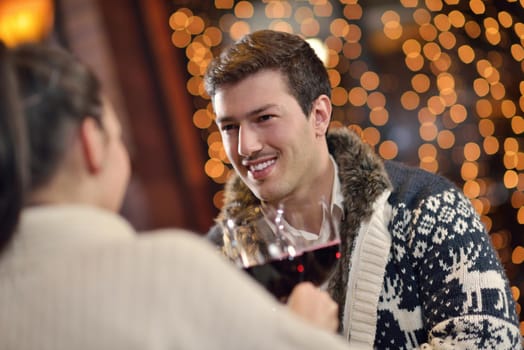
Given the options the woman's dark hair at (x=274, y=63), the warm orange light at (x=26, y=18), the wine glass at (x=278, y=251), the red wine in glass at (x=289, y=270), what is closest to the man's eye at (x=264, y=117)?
the woman's dark hair at (x=274, y=63)

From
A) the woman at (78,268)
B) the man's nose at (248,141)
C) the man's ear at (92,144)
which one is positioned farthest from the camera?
the man's nose at (248,141)

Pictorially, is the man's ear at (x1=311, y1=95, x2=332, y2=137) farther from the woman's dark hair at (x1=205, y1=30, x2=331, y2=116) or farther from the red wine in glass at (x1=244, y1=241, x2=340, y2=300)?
the red wine in glass at (x1=244, y1=241, x2=340, y2=300)

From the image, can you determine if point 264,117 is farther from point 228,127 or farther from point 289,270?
point 289,270

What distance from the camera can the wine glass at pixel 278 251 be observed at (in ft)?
3.87

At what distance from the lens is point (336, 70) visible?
5383mm

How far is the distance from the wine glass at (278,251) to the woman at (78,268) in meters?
0.32

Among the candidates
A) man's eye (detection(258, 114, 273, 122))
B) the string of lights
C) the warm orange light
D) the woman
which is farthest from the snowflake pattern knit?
the warm orange light

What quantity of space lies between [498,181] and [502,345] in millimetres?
3425

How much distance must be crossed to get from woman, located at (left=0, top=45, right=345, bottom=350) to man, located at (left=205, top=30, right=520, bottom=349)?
0.62 m

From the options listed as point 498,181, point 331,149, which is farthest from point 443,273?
point 498,181

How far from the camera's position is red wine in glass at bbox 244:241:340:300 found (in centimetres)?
118

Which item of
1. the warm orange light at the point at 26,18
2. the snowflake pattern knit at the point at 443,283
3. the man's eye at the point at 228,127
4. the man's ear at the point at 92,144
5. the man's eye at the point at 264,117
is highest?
the warm orange light at the point at 26,18

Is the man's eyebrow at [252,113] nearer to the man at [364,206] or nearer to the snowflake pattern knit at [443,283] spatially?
the man at [364,206]

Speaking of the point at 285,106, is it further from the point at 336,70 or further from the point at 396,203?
the point at 336,70
